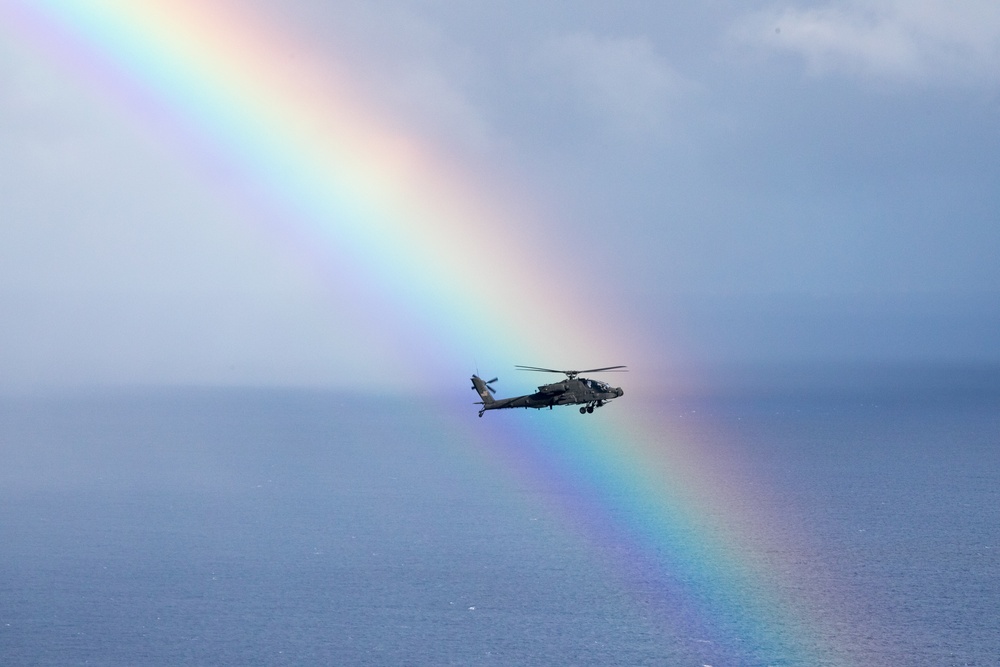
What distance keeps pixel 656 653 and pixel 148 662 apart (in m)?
77.9

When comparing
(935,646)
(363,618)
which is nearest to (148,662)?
(363,618)

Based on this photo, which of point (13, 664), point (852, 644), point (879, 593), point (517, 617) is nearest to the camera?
point (13, 664)

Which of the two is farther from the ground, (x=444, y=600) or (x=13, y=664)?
(x=444, y=600)

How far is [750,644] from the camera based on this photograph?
576 ft

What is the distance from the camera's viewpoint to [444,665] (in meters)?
160

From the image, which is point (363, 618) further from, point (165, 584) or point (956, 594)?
point (956, 594)

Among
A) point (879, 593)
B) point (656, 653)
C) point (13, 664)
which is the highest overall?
point (879, 593)

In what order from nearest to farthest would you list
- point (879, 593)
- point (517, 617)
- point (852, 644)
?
point (852, 644), point (517, 617), point (879, 593)

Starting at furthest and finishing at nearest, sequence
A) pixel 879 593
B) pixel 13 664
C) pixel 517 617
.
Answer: pixel 879 593 → pixel 517 617 → pixel 13 664

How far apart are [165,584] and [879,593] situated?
131m

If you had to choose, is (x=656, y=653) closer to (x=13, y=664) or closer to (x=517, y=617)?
(x=517, y=617)

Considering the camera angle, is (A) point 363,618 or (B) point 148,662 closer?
(B) point 148,662

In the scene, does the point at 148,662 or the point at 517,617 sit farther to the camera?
the point at 517,617

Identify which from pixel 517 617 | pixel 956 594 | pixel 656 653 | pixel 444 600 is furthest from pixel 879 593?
pixel 444 600
